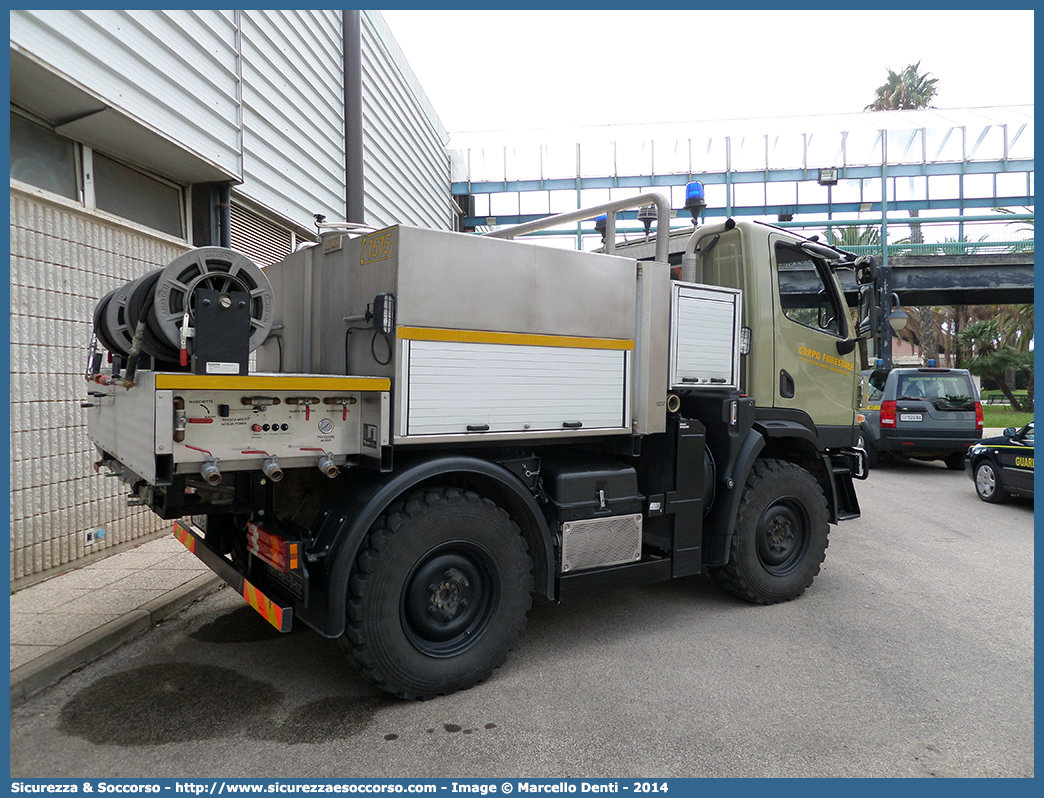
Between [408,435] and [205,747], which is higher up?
[408,435]

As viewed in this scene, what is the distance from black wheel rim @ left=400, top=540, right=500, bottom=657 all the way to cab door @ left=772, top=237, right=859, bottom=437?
2796 millimetres

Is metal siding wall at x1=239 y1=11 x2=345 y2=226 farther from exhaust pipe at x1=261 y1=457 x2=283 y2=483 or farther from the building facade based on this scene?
exhaust pipe at x1=261 y1=457 x2=283 y2=483

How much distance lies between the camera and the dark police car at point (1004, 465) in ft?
A: 29.4

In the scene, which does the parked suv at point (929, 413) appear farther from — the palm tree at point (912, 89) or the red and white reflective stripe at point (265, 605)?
the palm tree at point (912, 89)

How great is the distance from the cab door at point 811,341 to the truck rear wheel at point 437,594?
270cm

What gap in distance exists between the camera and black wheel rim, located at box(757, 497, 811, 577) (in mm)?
5137

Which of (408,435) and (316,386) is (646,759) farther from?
(316,386)

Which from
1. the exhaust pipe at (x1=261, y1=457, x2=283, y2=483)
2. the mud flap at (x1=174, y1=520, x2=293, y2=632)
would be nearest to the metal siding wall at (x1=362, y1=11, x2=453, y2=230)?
the mud flap at (x1=174, y1=520, x2=293, y2=632)

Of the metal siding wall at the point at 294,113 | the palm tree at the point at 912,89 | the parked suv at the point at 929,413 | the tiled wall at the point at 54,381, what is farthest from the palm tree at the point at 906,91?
the tiled wall at the point at 54,381

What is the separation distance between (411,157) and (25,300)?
31.2 ft

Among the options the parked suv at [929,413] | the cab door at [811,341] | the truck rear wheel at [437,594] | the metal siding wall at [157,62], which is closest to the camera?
the truck rear wheel at [437,594]

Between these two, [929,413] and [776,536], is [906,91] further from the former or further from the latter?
[776,536]
